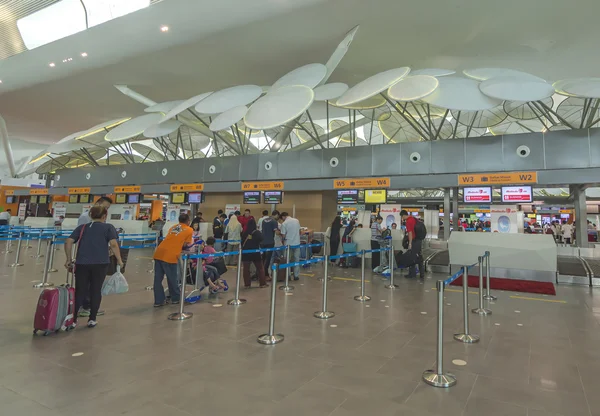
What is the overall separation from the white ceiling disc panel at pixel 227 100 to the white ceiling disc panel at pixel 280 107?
0.77 m

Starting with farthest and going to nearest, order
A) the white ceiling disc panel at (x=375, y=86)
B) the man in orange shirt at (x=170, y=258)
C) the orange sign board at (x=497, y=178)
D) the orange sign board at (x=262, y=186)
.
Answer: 1. the orange sign board at (x=262, y=186)
2. the orange sign board at (x=497, y=178)
3. the white ceiling disc panel at (x=375, y=86)
4. the man in orange shirt at (x=170, y=258)

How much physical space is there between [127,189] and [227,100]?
1130 cm

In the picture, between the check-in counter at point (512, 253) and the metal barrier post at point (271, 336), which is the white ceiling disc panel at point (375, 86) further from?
the metal barrier post at point (271, 336)

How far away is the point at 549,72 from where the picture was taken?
10.9 meters

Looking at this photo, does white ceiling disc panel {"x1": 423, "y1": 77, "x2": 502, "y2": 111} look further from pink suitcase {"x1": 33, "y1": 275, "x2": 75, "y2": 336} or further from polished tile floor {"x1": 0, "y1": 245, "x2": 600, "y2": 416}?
pink suitcase {"x1": 33, "y1": 275, "x2": 75, "y2": 336}

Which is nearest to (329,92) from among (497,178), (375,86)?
(375,86)

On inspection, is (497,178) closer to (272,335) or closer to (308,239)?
(308,239)

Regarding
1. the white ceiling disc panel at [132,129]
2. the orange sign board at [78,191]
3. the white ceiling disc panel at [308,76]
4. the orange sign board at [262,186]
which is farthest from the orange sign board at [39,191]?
the white ceiling disc panel at [308,76]

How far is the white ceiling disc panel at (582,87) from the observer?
292 inches

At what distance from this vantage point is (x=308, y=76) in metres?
9.18

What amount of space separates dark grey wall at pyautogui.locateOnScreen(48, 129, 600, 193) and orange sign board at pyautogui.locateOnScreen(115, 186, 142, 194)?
56.5 inches

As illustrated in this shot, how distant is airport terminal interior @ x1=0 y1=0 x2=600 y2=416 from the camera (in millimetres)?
3070

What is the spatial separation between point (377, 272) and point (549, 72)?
9.06 metres

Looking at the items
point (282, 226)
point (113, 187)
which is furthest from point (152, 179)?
point (282, 226)
